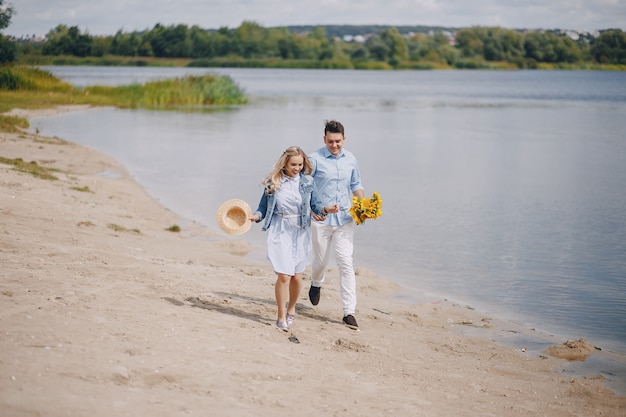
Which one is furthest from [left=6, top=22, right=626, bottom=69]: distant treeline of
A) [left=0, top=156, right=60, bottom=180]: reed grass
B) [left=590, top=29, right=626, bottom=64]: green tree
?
[left=0, top=156, right=60, bottom=180]: reed grass

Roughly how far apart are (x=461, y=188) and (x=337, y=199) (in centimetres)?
1415

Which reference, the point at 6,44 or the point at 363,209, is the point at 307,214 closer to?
the point at 363,209

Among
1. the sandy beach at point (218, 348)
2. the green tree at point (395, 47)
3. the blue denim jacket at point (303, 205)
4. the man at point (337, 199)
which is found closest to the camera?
the sandy beach at point (218, 348)

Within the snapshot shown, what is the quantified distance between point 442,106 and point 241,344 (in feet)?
178

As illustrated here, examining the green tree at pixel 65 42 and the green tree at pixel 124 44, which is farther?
the green tree at pixel 124 44

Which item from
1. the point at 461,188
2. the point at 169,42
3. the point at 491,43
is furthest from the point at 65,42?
the point at 461,188

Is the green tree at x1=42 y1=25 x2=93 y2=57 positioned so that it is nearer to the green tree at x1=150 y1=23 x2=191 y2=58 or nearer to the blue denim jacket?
the green tree at x1=150 y1=23 x2=191 y2=58

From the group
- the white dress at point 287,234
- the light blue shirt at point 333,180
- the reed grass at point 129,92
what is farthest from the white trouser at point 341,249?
the reed grass at point 129,92

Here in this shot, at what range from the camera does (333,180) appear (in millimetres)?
8156

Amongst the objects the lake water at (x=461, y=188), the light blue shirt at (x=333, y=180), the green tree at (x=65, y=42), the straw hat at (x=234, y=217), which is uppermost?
the green tree at (x=65, y=42)

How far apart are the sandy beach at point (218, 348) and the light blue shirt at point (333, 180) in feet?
3.54

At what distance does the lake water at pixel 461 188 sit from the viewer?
38.2ft

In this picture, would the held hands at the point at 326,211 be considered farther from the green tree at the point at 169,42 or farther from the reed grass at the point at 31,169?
the green tree at the point at 169,42

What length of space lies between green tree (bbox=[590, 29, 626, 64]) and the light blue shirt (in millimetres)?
158619
